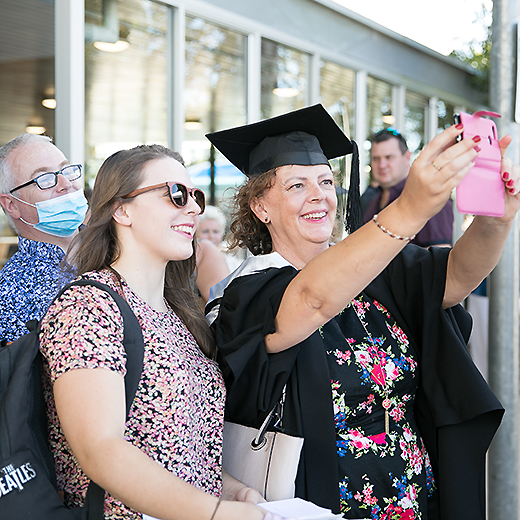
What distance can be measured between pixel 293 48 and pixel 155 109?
6.91ft

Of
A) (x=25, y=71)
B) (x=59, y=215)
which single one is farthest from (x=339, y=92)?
(x=59, y=215)

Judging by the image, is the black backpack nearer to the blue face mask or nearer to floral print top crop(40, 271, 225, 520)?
floral print top crop(40, 271, 225, 520)

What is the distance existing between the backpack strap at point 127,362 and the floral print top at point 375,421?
67 cm

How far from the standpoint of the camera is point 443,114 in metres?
11.4

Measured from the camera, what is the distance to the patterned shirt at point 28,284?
2319mm

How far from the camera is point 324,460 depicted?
196 centimetres

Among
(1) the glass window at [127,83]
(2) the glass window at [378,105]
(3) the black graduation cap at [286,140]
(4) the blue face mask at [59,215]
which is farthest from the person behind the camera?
(2) the glass window at [378,105]

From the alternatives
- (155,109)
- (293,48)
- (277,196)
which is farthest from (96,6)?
(277,196)

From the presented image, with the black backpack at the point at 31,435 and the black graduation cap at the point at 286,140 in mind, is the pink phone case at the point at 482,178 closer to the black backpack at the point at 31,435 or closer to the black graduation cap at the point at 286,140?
the black graduation cap at the point at 286,140

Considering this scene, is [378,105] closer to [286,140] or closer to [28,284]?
[286,140]

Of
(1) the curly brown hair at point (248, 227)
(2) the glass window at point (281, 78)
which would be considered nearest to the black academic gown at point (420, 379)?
(1) the curly brown hair at point (248, 227)

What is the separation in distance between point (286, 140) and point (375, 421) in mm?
1027

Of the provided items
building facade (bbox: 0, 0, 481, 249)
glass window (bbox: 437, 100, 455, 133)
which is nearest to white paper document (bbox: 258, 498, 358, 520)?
building facade (bbox: 0, 0, 481, 249)

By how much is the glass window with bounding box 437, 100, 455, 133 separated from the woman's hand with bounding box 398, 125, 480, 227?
33.9 ft
